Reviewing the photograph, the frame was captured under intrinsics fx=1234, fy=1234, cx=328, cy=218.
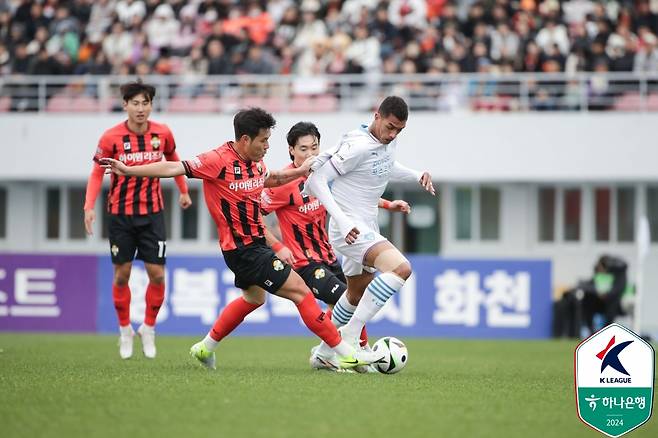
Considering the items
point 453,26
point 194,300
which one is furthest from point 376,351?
point 453,26

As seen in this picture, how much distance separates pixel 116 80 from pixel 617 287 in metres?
11.2

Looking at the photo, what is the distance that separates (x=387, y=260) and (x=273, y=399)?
2.51 m

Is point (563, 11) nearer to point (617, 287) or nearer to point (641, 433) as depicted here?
point (617, 287)

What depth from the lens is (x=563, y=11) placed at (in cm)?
2708

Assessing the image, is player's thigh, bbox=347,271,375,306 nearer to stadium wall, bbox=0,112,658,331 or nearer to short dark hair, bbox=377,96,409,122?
short dark hair, bbox=377,96,409,122

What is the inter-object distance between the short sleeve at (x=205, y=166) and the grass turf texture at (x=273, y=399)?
166cm

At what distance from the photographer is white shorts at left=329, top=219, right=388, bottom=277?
10711 millimetres

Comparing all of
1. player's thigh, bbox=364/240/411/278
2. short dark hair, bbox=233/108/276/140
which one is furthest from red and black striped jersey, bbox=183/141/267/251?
player's thigh, bbox=364/240/411/278

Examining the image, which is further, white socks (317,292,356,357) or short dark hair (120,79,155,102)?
short dark hair (120,79,155,102)

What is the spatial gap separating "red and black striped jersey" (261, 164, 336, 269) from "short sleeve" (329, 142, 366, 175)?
1.00 meters

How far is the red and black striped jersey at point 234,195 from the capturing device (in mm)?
10305

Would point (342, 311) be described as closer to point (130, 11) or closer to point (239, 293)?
point (239, 293)

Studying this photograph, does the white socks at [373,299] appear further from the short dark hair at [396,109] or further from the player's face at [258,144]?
the player's face at [258,144]

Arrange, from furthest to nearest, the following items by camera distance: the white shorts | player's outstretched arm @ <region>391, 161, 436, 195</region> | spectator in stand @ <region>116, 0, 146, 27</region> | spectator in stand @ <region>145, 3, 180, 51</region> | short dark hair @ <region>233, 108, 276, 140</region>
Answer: spectator in stand @ <region>116, 0, 146, 27</region> → spectator in stand @ <region>145, 3, 180, 51</region> → player's outstretched arm @ <region>391, 161, 436, 195</region> → the white shorts → short dark hair @ <region>233, 108, 276, 140</region>
